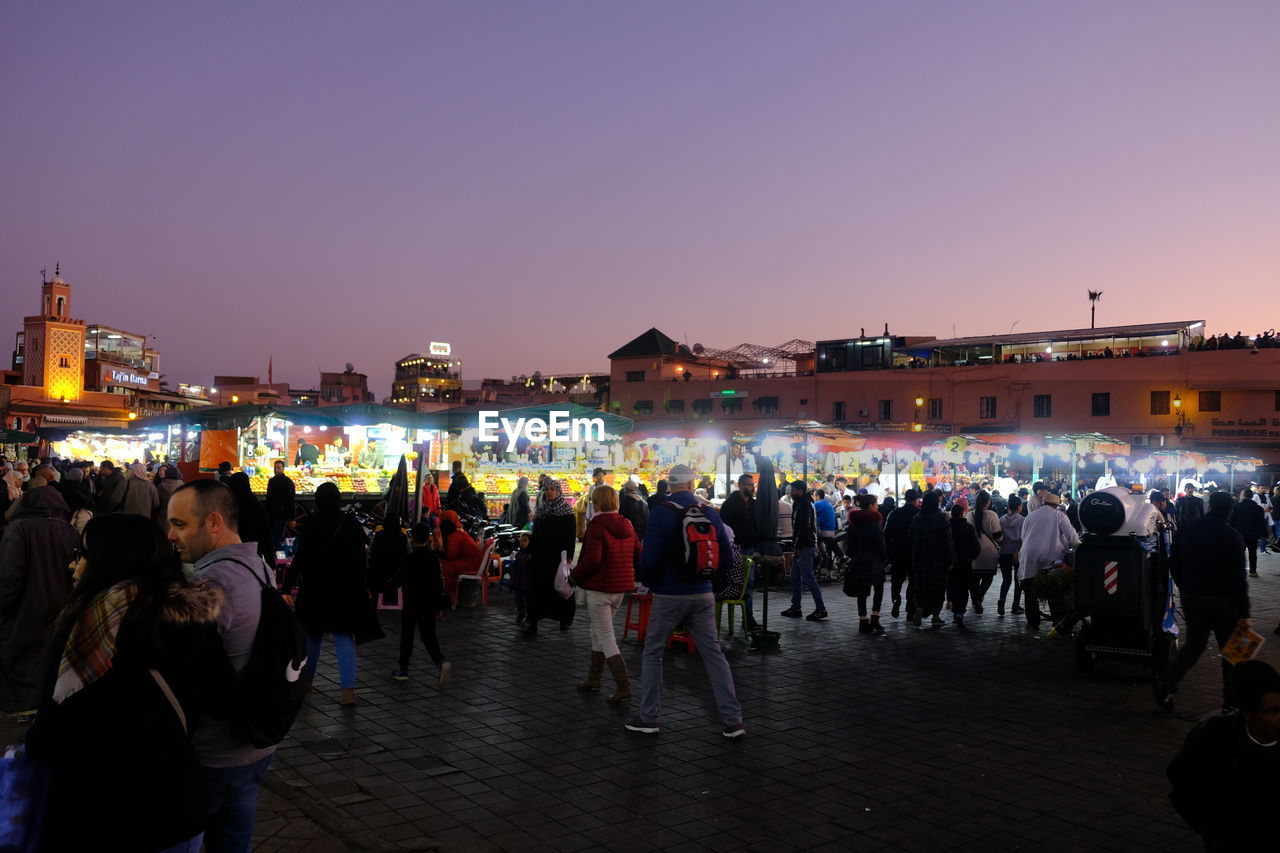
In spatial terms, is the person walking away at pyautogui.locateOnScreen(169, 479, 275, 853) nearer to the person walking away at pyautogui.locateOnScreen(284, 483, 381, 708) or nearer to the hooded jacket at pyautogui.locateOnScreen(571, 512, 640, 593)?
the person walking away at pyautogui.locateOnScreen(284, 483, 381, 708)

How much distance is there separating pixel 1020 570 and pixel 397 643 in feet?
23.4

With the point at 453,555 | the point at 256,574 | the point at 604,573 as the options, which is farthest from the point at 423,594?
the point at 256,574

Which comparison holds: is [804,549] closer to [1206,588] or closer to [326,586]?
[1206,588]

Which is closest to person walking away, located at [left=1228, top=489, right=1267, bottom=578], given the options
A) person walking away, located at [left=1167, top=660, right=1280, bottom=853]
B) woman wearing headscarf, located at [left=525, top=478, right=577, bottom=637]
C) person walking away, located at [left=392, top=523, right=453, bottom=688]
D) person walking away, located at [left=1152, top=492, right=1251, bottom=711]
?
person walking away, located at [left=1152, top=492, right=1251, bottom=711]

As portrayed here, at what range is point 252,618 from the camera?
284 centimetres

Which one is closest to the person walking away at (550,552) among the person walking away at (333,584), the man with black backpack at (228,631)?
the person walking away at (333,584)

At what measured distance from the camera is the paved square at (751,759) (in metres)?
4.70

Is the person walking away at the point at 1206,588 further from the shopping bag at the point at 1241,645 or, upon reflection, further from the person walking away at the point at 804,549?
the person walking away at the point at 804,549

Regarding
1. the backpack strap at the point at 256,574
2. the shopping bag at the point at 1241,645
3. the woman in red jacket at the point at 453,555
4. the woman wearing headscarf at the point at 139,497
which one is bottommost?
the woman in red jacket at the point at 453,555

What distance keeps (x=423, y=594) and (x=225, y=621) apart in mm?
4948

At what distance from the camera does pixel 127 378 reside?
69.0 metres

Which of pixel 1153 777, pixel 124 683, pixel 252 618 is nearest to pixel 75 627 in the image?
pixel 124 683

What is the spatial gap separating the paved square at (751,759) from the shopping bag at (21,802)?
2.17 meters

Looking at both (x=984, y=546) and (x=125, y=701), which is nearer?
(x=125, y=701)
